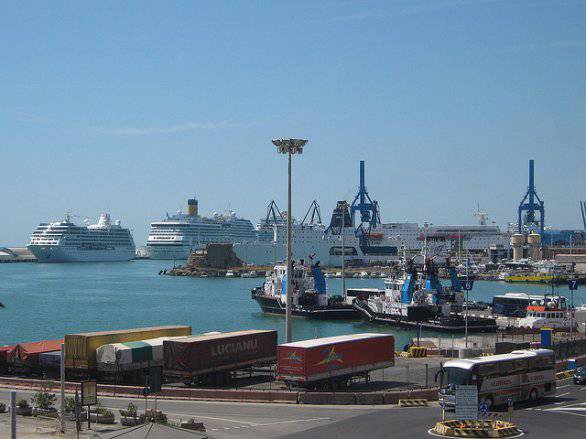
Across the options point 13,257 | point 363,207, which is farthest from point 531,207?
point 13,257

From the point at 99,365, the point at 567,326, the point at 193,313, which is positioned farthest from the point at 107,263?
the point at 99,365

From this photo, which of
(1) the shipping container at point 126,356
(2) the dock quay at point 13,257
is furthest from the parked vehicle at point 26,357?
(2) the dock quay at point 13,257

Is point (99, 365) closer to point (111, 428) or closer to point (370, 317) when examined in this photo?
point (111, 428)

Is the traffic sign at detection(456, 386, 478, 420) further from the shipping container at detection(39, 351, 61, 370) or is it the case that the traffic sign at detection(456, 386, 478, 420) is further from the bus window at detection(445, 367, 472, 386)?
the shipping container at detection(39, 351, 61, 370)

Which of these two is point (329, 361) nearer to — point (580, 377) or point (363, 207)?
point (580, 377)

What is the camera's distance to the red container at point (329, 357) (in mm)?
22156

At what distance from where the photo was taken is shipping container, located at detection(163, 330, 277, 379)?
23.4 m

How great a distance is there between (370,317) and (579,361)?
26.6m

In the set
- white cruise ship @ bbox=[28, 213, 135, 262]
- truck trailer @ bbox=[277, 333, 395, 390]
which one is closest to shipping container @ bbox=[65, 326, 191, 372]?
truck trailer @ bbox=[277, 333, 395, 390]

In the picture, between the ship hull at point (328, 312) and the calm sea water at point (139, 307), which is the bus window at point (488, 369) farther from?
the ship hull at point (328, 312)

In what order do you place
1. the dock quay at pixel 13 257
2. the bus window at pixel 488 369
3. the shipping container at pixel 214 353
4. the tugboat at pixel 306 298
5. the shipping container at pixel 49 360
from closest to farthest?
the bus window at pixel 488 369
the shipping container at pixel 214 353
the shipping container at pixel 49 360
the tugboat at pixel 306 298
the dock quay at pixel 13 257

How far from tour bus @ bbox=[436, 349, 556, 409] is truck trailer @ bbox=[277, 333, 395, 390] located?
2.89 metres

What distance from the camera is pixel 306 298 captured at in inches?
2315

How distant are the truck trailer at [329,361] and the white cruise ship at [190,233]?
137 metres
